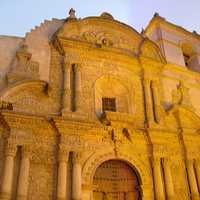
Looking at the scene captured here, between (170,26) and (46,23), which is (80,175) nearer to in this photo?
(46,23)

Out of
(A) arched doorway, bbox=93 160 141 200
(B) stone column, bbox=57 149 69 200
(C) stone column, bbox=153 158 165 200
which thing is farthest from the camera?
(C) stone column, bbox=153 158 165 200

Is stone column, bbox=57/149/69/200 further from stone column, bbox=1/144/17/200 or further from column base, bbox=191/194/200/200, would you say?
column base, bbox=191/194/200/200

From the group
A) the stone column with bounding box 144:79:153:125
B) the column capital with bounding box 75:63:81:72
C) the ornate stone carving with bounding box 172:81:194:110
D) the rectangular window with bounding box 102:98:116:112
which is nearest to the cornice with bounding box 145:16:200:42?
the ornate stone carving with bounding box 172:81:194:110

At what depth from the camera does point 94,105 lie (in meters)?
9.56

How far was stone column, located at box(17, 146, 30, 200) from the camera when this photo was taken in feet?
23.9

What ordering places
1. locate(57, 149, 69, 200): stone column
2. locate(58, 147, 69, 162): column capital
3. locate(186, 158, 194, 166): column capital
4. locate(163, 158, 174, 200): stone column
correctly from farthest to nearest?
locate(186, 158, 194, 166): column capital, locate(163, 158, 174, 200): stone column, locate(58, 147, 69, 162): column capital, locate(57, 149, 69, 200): stone column

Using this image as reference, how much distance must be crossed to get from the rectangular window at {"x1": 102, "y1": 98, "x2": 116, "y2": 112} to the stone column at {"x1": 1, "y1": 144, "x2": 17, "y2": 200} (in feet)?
10.6

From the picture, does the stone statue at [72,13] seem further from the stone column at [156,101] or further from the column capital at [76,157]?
the column capital at [76,157]

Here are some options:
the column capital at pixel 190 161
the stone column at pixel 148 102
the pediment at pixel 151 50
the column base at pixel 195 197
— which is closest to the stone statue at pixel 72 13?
the pediment at pixel 151 50

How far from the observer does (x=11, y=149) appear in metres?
7.73

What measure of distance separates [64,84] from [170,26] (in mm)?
6440

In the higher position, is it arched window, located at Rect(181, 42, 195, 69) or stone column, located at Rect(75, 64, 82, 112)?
arched window, located at Rect(181, 42, 195, 69)

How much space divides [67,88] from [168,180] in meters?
3.96

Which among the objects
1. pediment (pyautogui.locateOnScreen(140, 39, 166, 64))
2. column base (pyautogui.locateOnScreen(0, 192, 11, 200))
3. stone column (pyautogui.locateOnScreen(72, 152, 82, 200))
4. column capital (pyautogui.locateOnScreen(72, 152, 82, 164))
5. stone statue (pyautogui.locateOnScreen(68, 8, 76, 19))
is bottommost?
column base (pyautogui.locateOnScreen(0, 192, 11, 200))
